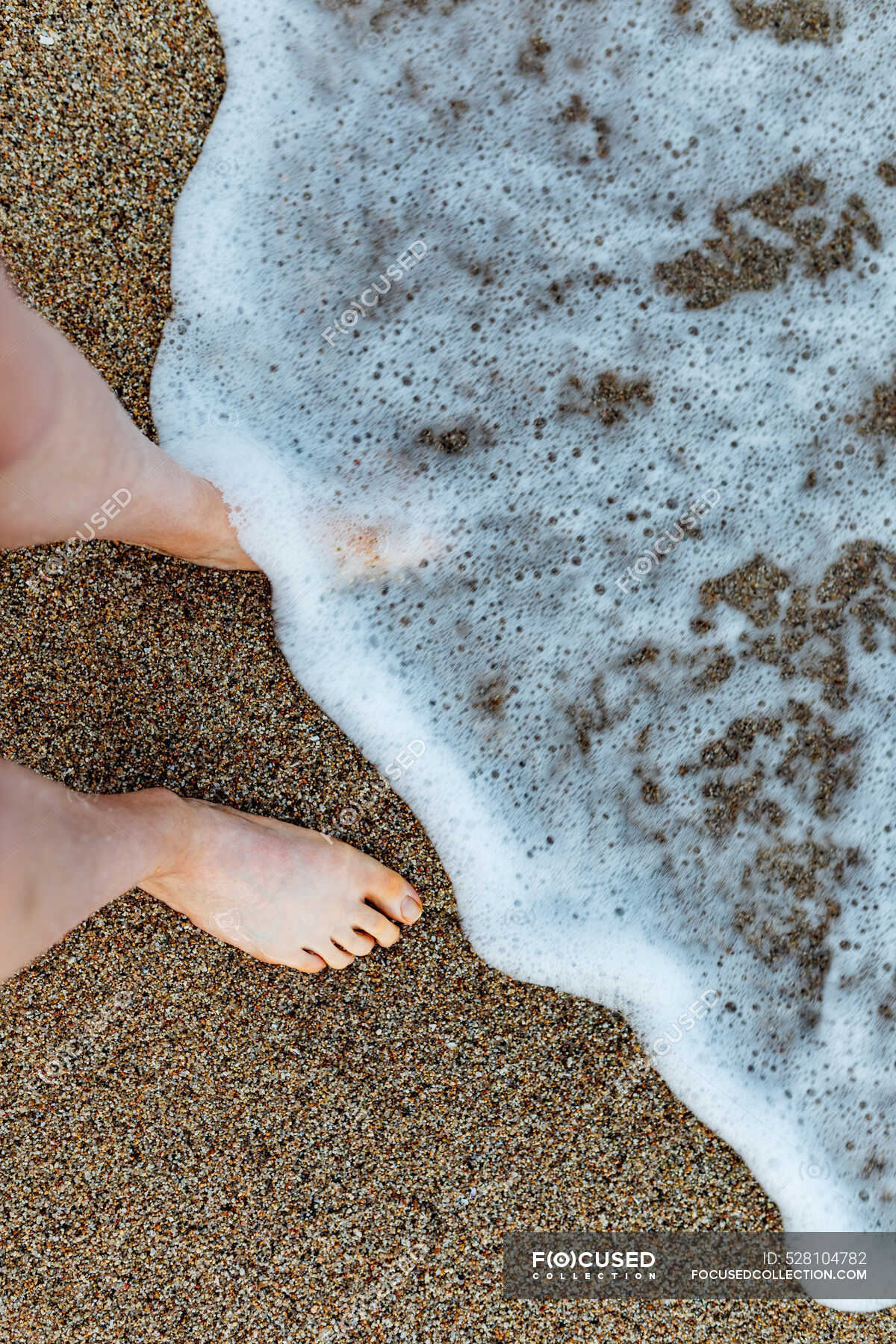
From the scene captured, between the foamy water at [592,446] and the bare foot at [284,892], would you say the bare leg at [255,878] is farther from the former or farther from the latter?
the foamy water at [592,446]

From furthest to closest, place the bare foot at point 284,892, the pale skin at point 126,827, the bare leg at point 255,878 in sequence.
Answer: the bare foot at point 284,892
the bare leg at point 255,878
the pale skin at point 126,827

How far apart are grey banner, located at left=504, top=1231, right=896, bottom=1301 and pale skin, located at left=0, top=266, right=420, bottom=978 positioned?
2.10ft

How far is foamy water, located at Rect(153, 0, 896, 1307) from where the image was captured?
1.55 meters

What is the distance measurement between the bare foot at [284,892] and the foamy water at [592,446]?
0.51ft

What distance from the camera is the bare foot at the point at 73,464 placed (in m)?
1.09

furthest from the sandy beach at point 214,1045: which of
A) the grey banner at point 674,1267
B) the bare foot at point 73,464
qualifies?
the bare foot at point 73,464

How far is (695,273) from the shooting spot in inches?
62.4

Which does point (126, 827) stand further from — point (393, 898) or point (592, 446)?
point (592, 446)

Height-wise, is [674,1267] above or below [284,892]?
below

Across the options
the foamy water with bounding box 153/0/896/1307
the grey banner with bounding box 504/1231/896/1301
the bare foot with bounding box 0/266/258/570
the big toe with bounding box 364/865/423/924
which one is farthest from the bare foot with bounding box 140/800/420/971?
the grey banner with bounding box 504/1231/896/1301

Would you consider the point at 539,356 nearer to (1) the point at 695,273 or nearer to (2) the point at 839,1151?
(1) the point at 695,273

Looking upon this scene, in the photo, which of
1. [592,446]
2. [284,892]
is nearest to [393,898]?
[284,892]

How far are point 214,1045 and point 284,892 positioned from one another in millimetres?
326

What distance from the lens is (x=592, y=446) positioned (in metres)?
1.59
